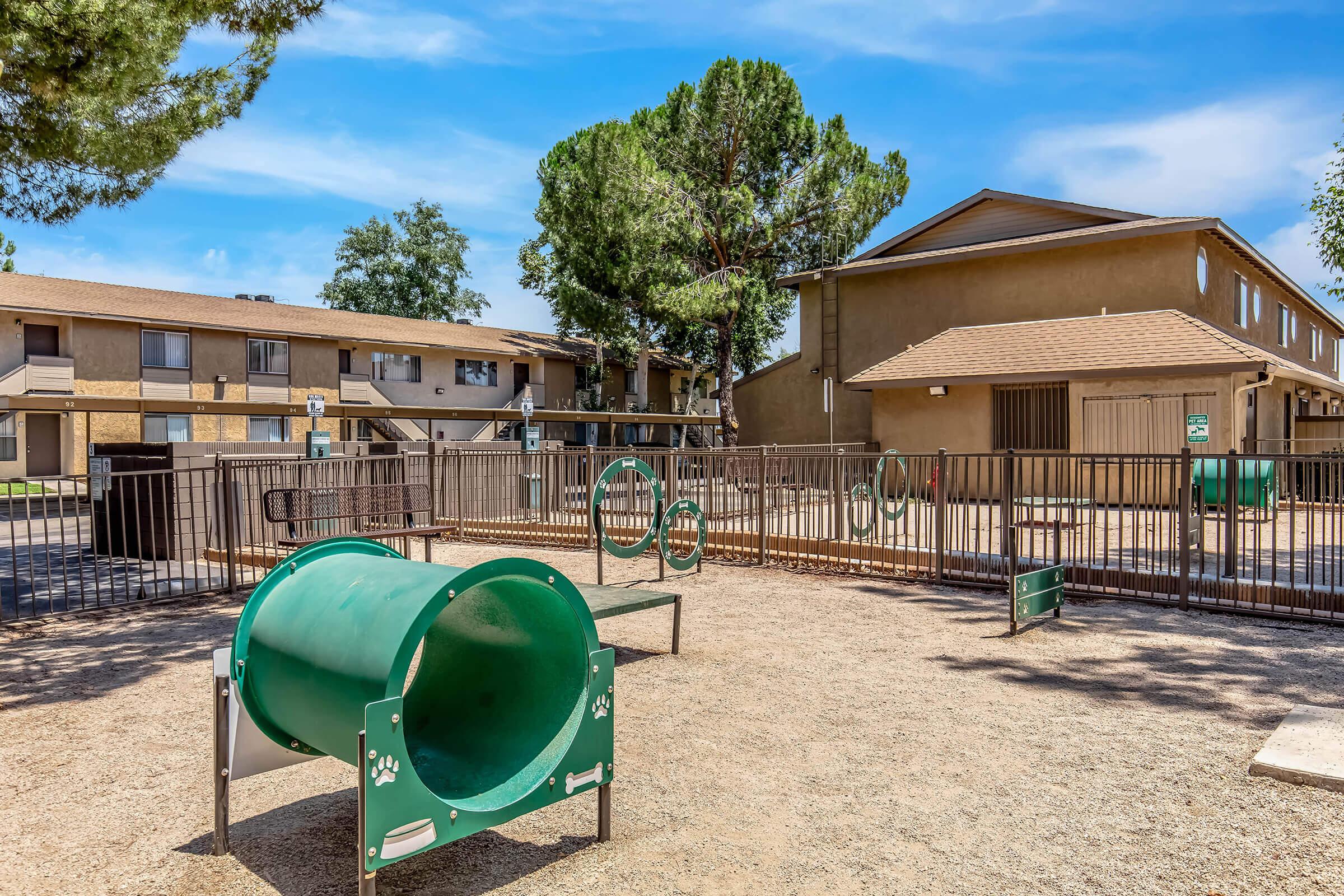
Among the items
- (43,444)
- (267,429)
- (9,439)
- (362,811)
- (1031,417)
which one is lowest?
(362,811)

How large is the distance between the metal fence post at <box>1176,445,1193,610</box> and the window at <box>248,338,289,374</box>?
3364 cm

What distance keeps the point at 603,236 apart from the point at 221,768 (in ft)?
106

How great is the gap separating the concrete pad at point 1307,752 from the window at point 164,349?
35.4 meters

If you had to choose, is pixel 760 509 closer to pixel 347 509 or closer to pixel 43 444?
pixel 347 509

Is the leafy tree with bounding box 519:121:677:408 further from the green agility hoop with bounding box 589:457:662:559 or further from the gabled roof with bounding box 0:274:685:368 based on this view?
the green agility hoop with bounding box 589:457:662:559

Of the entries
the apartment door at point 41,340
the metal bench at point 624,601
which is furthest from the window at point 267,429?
the metal bench at point 624,601

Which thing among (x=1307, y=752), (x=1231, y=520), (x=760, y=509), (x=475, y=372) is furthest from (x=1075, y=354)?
(x=475, y=372)

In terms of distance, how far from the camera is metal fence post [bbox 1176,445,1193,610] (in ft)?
28.9

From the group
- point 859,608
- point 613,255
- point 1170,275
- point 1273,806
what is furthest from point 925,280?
point 1273,806

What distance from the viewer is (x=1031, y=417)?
2147 cm

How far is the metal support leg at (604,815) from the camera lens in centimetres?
395

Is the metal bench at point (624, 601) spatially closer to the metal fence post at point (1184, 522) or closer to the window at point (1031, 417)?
the metal fence post at point (1184, 522)

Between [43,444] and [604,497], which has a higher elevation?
[43,444]

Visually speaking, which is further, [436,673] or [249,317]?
[249,317]
